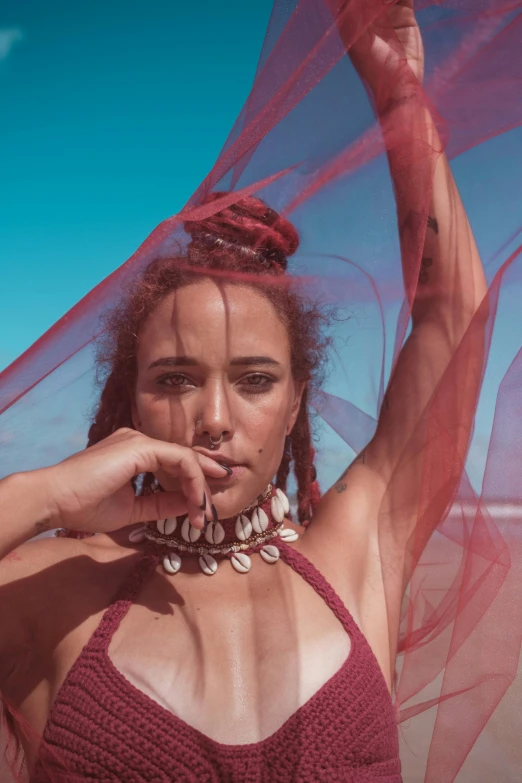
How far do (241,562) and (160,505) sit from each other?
32 cm

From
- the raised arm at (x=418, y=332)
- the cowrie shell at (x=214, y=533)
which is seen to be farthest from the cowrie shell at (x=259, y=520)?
the raised arm at (x=418, y=332)

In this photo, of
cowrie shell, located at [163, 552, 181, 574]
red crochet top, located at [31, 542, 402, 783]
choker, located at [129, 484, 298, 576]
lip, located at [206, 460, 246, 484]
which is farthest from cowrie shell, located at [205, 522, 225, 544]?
red crochet top, located at [31, 542, 402, 783]

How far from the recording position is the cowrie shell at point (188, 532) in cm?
189

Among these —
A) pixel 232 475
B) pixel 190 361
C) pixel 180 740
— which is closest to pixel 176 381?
pixel 190 361

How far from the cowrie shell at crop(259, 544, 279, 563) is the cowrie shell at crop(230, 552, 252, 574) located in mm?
46

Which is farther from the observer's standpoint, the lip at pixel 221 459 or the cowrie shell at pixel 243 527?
the cowrie shell at pixel 243 527

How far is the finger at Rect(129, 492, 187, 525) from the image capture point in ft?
5.77

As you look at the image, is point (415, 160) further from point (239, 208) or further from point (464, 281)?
point (239, 208)

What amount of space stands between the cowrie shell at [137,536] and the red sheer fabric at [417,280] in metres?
0.32

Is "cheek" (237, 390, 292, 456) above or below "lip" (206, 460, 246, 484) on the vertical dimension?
above

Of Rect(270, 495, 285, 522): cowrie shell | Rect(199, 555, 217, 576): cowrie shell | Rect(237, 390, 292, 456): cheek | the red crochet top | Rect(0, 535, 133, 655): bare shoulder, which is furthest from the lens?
Rect(270, 495, 285, 522): cowrie shell

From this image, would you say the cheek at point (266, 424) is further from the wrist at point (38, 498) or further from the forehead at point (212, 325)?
the wrist at point (38, 498)

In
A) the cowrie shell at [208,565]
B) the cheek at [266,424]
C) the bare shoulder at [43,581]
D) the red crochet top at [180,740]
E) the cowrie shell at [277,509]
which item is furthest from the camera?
the cowrie shell at [277,509]

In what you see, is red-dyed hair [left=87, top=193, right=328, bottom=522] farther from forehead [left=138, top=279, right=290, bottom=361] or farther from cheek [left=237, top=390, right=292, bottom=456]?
cheek [left=237, top=390, right=292, bottom=456]
